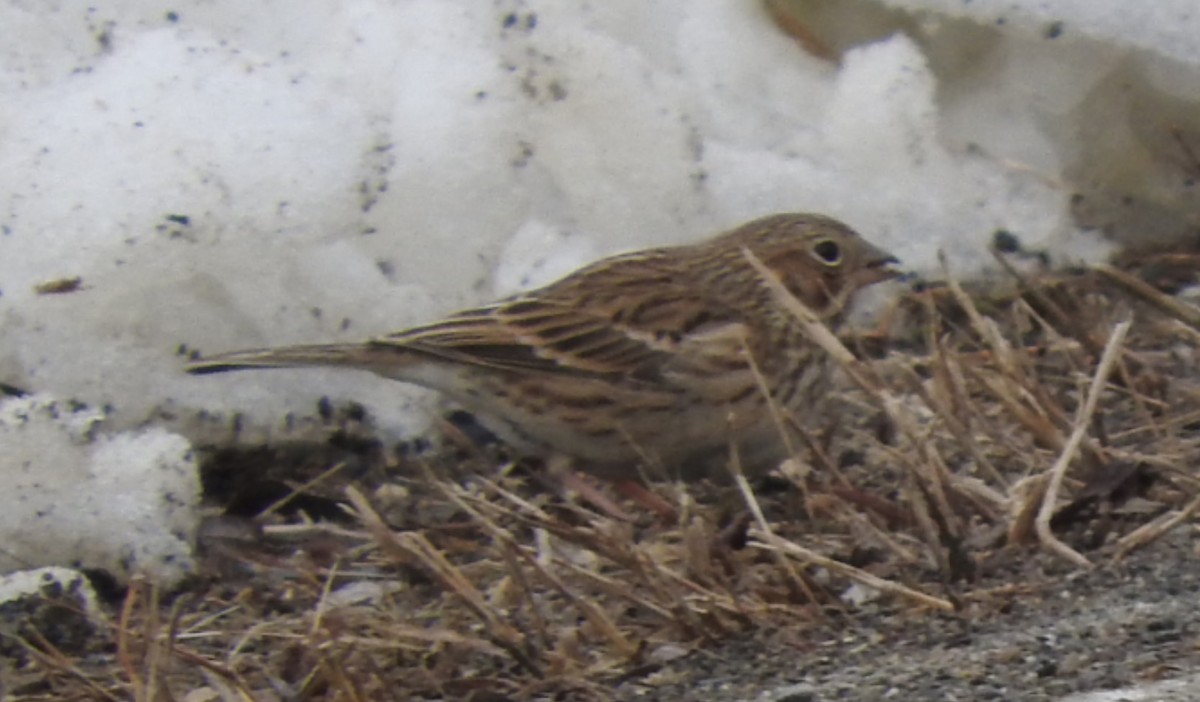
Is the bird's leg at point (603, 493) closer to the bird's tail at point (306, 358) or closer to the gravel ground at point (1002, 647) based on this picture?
the bird's tail at point (306, 358)

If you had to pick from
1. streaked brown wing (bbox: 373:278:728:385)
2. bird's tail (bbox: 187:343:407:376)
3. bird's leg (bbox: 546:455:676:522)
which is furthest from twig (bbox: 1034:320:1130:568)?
bird's tail (bbox: 187:343:407:376)

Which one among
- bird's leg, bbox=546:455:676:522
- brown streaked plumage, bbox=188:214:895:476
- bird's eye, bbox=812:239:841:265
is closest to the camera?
bird's leg, bbox=546:455:676:522

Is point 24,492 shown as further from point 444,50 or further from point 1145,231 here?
point 1145,231

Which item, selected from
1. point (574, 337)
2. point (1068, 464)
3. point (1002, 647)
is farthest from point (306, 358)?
point (1002, 647)

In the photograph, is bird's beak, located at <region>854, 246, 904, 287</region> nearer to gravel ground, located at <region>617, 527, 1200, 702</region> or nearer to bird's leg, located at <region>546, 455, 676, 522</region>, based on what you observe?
bird's leg, located at <region>546, 455, 676, 522</region>

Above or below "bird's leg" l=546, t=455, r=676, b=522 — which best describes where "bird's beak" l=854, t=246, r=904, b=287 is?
above

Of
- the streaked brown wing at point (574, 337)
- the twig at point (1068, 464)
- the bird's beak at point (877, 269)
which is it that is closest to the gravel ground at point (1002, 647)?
the twig at point (1068, 464)

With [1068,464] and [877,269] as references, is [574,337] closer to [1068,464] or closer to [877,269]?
[877,269]

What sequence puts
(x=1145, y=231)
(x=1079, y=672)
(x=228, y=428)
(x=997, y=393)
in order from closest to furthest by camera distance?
1. (x=1079, y=672)
2. (x=997, y=393)
3. (x=228, y=428)
4. (x=1145, y=231)

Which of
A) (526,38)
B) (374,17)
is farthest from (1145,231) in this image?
(374,17)
